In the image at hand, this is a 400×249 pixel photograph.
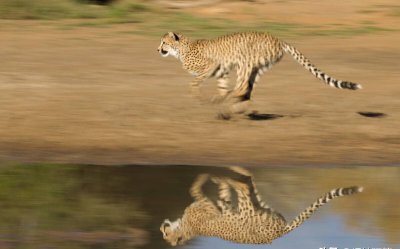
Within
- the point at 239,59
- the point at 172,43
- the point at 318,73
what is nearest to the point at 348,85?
the point at 318,73

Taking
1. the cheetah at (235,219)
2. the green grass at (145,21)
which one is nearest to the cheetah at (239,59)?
→ the cheetah at (235,219)

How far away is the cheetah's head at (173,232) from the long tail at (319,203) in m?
0.80

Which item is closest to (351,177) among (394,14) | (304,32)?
(304,32)

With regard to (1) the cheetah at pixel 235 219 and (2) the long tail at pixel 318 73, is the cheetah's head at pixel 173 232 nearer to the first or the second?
(1) the cheetah at pixel 235 219

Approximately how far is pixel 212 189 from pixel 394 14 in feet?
43.9

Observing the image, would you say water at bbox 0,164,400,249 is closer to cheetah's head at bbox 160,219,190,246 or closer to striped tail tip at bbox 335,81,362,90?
cheetah's head at bbox 160,219,190,246

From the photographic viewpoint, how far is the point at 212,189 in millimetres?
10711

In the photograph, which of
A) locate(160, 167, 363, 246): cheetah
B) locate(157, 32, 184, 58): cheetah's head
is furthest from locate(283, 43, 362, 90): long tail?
locate(160, 167, 363, 246): cheetah

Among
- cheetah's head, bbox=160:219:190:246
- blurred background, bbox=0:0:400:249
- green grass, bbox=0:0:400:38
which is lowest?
cheetah's head, bbox=160:219:190:246

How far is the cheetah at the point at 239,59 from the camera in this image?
1383 centimetres

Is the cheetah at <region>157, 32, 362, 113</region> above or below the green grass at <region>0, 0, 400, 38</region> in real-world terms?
below

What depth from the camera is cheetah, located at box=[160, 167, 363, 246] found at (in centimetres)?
923

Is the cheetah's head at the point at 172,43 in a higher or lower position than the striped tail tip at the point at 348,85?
higher

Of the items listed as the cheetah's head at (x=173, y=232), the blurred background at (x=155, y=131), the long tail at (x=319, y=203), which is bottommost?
the cheetah's head at (x=173, y=232)
